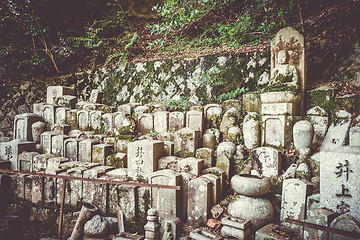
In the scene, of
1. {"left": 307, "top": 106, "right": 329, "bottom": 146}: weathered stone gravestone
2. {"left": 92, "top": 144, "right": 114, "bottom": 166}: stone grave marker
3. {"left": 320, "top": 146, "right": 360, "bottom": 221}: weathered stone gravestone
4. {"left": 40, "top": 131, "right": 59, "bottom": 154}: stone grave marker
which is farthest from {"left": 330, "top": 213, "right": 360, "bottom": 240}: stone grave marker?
{"left": 40, "top": 131, "right": 59, "bottom": 154}: stone grave marker

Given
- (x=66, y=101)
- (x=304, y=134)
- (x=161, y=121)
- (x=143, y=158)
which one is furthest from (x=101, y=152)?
(x=304, y=134)

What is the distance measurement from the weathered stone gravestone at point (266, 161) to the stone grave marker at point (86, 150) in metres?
4.33

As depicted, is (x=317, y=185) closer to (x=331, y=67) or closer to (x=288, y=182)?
(x=288, y=182)

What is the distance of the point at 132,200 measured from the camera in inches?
178

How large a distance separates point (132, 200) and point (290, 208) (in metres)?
3.07

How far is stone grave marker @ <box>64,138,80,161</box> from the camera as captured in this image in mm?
6141

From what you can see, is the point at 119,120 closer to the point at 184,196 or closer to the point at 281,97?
the point at 184,196

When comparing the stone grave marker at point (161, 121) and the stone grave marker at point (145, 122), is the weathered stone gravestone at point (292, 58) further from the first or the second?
the stone grave marker at point (145, 122)

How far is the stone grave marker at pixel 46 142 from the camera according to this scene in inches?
257

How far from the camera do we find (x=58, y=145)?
6395 millimetres

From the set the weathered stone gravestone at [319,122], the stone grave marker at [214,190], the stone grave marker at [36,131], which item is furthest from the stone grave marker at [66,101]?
the weathered stone gravestone at [319,122]

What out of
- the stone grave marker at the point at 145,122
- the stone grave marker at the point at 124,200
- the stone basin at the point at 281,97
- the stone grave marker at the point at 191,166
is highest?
the stone basin at the point at 281,97

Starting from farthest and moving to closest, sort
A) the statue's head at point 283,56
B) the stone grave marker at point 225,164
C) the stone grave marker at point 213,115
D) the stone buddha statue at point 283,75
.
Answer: the stone grave marker at point 213,115
the statue's head at point 283,56
the stone buddha statue at point 283,75
the stone grave marker at point 225,164

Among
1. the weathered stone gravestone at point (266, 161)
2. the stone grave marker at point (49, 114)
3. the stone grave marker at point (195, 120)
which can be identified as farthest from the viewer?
the stone grave marker at point (49, 114)
